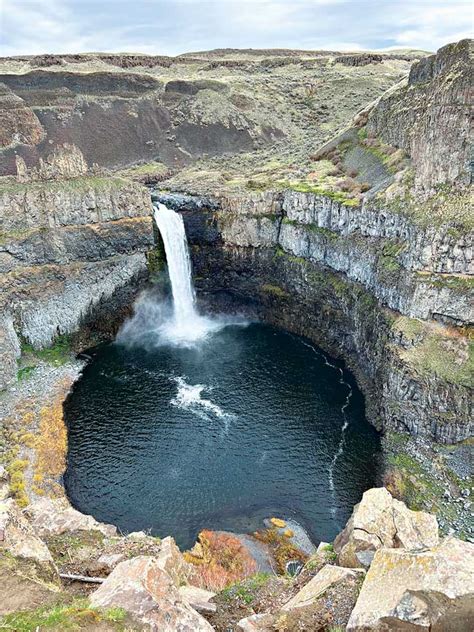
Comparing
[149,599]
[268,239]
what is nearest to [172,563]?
[149,599]

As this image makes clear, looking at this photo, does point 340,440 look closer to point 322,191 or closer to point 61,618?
point 322,191

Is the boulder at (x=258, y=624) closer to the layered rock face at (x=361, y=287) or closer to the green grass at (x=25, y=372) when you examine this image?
the layered rock face at (x=361, y=287)

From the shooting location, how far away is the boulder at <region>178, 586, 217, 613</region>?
671 inches

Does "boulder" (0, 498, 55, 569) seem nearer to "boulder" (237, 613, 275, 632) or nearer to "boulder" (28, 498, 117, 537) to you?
"boulder" (28, 498, 117, 537)

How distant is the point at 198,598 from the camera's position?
712 inches

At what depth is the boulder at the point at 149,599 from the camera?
1377 centimetres

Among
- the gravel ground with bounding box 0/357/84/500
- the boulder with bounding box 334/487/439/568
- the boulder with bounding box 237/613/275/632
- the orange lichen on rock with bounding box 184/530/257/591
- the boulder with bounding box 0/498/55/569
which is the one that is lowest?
the orange lichen on rock with bounding box 184/530/257/591

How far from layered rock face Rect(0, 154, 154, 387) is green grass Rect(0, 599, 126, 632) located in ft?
119

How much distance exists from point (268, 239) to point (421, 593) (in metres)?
51.1

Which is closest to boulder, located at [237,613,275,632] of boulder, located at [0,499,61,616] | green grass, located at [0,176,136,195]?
boulder, located at [0,499,61,616]

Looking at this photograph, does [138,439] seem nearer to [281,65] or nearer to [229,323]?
[229,323]

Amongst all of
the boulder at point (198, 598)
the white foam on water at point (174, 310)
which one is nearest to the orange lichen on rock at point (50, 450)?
the white foam on water at point (174, 310)

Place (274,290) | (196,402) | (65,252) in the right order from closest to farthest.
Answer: (196,402), (65,252), (274,290)

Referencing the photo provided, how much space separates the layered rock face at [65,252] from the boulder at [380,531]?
119ft
